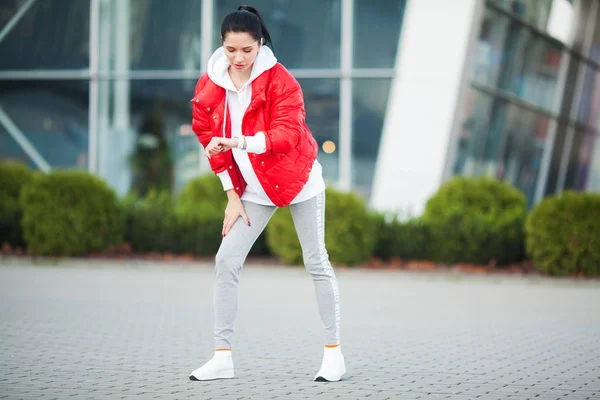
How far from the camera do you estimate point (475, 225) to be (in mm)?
13180

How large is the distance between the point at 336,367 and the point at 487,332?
2604 mm

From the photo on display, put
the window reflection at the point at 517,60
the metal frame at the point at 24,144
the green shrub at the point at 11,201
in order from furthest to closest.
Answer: the metal frame at the point at 24,144 < the window reflection at the point at 517,60 < the green shrub at the point at 11,201

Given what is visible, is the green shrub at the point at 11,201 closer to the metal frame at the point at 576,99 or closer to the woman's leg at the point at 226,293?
the woman's leg at the point at 226,293

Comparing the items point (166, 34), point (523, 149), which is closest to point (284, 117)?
point (166, 34)

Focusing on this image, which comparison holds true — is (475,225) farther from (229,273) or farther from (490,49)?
(229,273)

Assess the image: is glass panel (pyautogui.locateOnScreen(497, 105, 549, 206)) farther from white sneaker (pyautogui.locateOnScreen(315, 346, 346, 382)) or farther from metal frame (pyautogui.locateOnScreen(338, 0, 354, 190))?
white sneaker (pyautogui.locateOnScreen(315, 346, 346, 382))

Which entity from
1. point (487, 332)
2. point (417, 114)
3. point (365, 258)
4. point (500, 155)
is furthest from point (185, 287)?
point (500, 155)

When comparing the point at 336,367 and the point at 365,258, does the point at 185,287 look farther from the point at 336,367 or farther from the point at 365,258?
the point at 336,367

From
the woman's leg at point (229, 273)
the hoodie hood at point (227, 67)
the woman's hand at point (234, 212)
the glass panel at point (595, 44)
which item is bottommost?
the woman's leg at point (229, 273)

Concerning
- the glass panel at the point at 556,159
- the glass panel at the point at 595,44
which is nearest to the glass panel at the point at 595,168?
the glass panel at the point at 595,44

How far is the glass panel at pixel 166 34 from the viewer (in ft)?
57.7

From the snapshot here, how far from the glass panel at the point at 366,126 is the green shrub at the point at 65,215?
484cm

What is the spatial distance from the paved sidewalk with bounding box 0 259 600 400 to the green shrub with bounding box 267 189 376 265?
84 cm

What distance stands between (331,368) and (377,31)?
1225 centimetres
